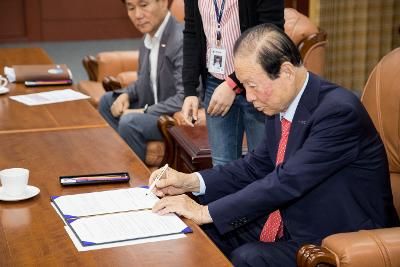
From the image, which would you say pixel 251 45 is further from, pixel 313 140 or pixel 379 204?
pixel 379 204

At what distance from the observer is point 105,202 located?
219cm

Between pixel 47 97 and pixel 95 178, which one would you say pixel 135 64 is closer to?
pixel 47 97

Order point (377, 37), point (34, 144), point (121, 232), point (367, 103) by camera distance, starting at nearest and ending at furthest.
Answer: point (121, 232) → point (367, 103) → point (34, 144) → point (377, 37)

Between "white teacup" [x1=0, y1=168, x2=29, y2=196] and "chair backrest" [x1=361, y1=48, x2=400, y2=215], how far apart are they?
1.22 meters

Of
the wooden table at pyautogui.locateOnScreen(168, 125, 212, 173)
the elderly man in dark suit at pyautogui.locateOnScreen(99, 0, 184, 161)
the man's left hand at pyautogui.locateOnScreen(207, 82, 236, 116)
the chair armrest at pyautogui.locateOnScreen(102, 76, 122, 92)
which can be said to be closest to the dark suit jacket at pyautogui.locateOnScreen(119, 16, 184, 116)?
the elderly man in dark suit at pyautogui.locateOnScreen(99, 0, 184, 161)

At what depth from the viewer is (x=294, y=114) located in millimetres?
2260

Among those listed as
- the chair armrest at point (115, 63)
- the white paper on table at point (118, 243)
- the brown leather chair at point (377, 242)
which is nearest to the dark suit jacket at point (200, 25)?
the brown leather chair at point (377, 242)

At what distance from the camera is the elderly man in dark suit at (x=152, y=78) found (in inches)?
158

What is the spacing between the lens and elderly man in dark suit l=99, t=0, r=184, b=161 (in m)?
4.01

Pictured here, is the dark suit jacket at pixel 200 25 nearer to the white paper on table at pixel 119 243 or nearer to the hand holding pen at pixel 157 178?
the hand holding pen at pixel 157 178

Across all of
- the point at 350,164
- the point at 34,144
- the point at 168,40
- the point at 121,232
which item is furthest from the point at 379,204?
the point at 168,40

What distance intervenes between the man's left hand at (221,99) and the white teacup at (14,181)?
0.86 metres

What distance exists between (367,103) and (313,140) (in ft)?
1.66

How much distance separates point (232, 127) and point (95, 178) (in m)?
0.78
